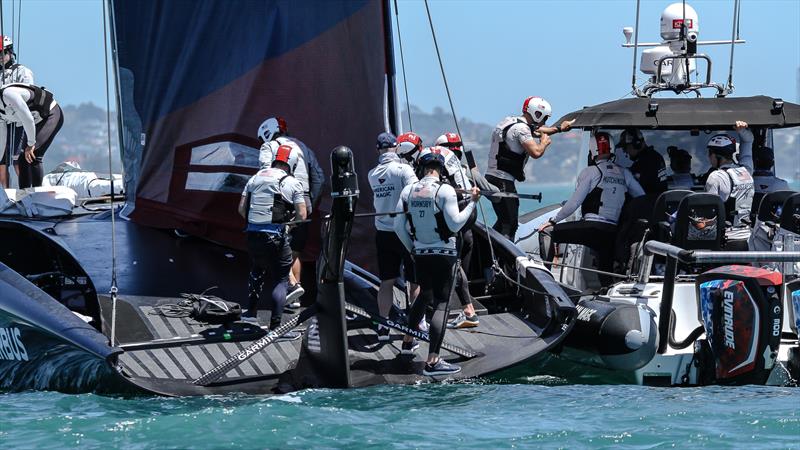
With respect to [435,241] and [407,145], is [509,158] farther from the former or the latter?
[435,241]

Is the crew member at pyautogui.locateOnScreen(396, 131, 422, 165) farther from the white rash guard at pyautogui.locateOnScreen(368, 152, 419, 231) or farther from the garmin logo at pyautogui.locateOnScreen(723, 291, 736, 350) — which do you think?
the garmin logo at pyautogui.locateOnScreen(723, 291, 736, 350)

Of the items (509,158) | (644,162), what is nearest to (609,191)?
(644,162)

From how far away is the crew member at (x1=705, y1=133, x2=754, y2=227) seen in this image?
13.0 metres

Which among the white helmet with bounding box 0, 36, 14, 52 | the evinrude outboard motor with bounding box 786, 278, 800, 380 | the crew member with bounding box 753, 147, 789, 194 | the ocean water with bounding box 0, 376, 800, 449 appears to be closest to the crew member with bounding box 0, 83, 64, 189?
the white helmet with bounding box 0, 36, 14, 52

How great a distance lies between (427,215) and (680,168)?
175 inches

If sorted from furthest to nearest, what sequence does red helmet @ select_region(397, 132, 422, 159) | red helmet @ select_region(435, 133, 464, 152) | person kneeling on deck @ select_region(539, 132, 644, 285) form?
1. person kneeling on deck @ select_region(539, 132, 644, 285)
2. red helmet @ select_region(435, 133, 464, 152)
3. red helmet @ select_region(397, 132, 422, 159)

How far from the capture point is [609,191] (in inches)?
528

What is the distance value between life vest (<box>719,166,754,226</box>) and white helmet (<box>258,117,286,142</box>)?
4.11 meters

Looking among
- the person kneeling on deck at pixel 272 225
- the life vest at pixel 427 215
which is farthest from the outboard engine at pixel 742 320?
the person kneeling on deck at pixel 272 225

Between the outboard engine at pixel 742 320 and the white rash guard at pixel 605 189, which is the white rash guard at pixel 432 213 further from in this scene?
the white rash guard at pixel 605 189

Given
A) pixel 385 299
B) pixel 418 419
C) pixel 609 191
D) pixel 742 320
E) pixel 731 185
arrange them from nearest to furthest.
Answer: pixel 418 419 < pixel 742 320 < pixel 385 299 < pixel 731 185 < pixel 609 191

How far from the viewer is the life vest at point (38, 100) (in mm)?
14103

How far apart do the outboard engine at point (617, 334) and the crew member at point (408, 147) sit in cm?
189

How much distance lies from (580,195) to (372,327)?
3.05 m
